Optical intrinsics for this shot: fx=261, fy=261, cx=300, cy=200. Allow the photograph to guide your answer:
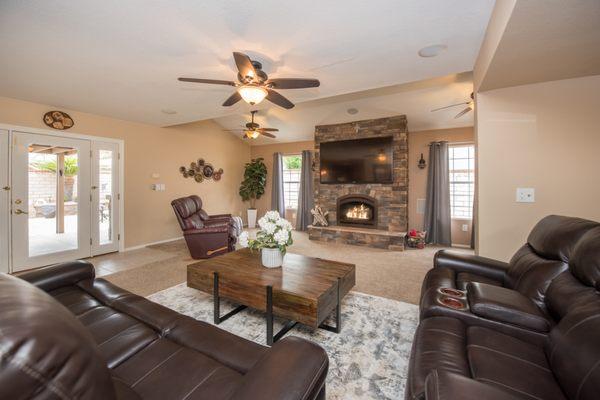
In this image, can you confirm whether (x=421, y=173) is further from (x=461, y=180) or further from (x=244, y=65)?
(x=244, y=65)

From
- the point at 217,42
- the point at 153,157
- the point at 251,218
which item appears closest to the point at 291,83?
the point at 217,42

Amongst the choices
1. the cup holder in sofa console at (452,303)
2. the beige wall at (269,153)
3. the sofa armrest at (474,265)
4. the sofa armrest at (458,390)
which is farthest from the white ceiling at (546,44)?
the beige wall at (269,153)

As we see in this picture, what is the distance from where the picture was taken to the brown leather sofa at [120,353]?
474 mm

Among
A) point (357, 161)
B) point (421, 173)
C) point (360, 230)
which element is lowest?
point (360, 230)

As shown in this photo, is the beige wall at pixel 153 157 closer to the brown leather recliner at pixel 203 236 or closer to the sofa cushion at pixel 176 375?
the brown leather recliner at pixel 203 236

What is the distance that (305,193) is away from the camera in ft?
22.9

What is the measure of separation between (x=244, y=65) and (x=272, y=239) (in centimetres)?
A: 154

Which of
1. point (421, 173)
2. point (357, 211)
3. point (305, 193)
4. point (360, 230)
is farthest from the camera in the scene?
point (305, 193)

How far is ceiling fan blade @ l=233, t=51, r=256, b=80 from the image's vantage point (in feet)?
6.75

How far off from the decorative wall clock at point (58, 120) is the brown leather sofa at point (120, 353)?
3.32 metres

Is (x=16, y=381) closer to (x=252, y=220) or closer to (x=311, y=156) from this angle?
(x=311, y=156)

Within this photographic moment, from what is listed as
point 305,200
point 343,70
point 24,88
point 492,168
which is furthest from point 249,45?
point 305,200

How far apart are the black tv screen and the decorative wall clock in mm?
4633

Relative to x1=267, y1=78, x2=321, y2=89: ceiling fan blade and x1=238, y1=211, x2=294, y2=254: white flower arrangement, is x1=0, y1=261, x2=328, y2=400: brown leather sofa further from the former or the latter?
x1=267, y1=78, x2=321, y2=89: ceiling fan blade
